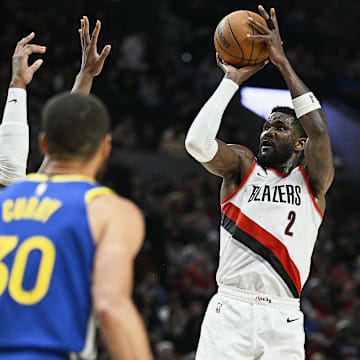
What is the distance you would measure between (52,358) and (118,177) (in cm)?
960

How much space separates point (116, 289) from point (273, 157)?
2844 mm

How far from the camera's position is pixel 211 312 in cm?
514

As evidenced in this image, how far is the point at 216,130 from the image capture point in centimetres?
484

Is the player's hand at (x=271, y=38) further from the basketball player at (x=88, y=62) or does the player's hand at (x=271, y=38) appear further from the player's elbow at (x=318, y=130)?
the basketball player at (x=88, y=62)

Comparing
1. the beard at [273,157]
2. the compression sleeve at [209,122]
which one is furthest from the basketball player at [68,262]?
the beard at [273,157]

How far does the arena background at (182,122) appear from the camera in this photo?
11.3 meters

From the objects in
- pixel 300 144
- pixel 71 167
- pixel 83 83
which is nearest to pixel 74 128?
pixel 71 167

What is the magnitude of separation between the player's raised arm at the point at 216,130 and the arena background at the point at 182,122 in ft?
16.7

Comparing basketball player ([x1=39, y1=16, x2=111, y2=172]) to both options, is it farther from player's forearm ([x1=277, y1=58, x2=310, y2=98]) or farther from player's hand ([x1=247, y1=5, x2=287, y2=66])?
player's forearm ([x1=277, y1=58, x2=310, y2=98])

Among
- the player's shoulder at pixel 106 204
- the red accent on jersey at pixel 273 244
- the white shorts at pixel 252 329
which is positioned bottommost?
the white shorts at pixel 252 329

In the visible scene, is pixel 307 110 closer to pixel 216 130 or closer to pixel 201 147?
pixel 216 130

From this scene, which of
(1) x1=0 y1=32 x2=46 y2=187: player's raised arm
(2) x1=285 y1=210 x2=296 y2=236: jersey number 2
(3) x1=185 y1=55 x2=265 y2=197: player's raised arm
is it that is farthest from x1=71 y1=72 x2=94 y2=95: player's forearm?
(2) x1=285 y1=210 x2=296 y2=236: jersey number 2

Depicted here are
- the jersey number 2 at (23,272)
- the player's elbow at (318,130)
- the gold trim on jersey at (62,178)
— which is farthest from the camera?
the player's elbow at (318,130)

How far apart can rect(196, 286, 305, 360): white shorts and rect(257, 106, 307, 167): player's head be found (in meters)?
1.02
